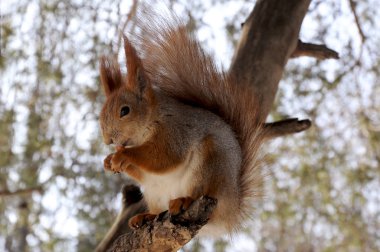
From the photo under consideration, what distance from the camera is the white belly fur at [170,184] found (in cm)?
182

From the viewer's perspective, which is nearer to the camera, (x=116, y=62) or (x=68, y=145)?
(x=116, y=62)

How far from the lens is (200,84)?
81.8 inches

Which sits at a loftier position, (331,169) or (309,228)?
(331,169)

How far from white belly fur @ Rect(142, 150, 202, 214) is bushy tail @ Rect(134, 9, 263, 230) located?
26 cm

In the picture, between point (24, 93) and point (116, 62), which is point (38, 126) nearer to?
point (24, 93)

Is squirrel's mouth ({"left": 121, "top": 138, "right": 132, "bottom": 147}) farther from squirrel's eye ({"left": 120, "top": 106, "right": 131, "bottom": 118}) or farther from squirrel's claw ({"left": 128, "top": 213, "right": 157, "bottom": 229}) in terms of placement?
squirrel's claw ({"left": 128, "top": 213, "right": 157, "bottom": 229})

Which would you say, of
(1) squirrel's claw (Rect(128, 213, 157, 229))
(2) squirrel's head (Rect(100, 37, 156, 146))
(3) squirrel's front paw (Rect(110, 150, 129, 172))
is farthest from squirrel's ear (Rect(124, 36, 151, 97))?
(1) squirrel's claw (Rect(128, 213, 157, 229))

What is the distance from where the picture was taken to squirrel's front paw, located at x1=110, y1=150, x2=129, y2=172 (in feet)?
5.84

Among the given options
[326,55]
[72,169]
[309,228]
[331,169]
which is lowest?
[309,228]

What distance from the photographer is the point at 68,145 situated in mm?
3451

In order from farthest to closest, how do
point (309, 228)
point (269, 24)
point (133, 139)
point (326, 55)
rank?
point (309, 228)
point (326, 55)
point (269, 24)
point (133, 139)

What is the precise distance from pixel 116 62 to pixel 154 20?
0.23 meters

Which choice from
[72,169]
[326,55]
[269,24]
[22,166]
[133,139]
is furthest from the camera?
[22,166]

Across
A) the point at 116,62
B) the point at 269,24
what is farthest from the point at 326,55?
the point at 116,62
